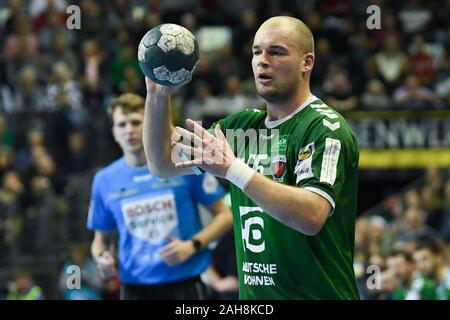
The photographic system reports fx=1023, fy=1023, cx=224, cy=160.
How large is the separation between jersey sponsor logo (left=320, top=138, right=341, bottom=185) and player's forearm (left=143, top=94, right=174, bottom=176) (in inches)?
40.5

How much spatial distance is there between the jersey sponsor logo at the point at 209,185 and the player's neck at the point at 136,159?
1.80 ft

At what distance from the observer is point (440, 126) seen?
1788 centimetres

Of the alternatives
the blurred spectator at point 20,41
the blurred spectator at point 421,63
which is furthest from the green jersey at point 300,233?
the blurred spectator at point 421,63

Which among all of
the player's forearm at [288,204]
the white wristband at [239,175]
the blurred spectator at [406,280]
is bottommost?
the blurred spectator at [406,280]

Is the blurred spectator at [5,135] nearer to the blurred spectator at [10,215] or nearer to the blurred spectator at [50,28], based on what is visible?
the blurred spectator at [10,215]

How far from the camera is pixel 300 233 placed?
230 inches

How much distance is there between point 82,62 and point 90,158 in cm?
311

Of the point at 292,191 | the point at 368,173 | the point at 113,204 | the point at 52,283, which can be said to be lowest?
the point at 52,283

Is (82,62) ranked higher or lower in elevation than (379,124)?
higher

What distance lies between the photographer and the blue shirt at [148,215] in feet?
28.2

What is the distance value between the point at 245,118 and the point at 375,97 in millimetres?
12878

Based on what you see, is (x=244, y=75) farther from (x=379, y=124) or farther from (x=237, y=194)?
(x=237, y=194)
